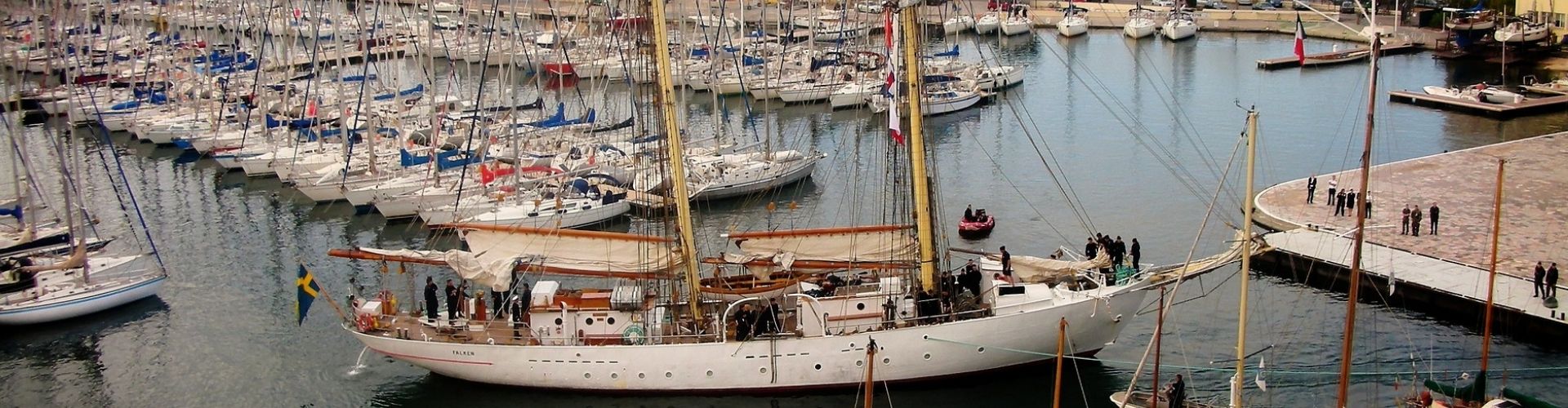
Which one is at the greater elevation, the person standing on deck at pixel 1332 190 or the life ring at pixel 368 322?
the person standing on deck at pixel 1332 190

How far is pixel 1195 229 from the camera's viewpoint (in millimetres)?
60688

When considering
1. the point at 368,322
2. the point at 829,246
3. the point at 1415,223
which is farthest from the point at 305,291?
the point at 1415,223

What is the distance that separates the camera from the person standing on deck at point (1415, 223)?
176 ft

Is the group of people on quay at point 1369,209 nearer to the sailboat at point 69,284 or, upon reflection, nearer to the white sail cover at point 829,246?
the white sail cover at point 829,246

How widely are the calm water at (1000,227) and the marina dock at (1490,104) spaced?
3.17 ft

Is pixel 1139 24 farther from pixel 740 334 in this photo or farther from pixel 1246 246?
pixel 1246 246

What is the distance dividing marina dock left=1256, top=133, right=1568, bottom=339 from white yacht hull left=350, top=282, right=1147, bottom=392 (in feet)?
36.0

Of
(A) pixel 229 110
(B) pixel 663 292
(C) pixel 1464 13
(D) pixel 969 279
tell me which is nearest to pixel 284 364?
(B) pixel 663 292

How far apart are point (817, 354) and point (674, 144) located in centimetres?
731

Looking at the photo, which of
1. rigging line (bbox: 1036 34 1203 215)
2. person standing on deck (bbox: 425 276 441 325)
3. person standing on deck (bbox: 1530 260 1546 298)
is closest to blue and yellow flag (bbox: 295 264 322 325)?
person standing on deck (bbox: 425 276 441 325)

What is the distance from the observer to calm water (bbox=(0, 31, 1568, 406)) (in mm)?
44688

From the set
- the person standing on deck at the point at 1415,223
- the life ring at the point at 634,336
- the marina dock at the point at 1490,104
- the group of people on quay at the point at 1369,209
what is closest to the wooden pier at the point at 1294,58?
the marina dock at the point at 1490,104

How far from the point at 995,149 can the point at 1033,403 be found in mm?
38428

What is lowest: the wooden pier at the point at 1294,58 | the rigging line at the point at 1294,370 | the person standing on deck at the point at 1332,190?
A: the rigging line at the point at 1294,370
